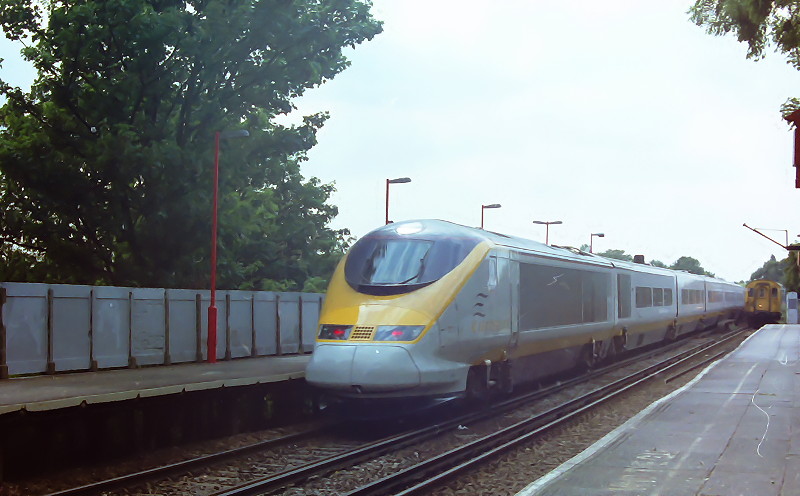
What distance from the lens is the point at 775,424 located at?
11.8 meters

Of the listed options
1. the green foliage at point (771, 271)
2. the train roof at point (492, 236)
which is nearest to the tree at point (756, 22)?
the train roof at point (492, 236)

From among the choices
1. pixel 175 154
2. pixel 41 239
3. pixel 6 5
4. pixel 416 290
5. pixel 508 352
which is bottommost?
pixel 508 352

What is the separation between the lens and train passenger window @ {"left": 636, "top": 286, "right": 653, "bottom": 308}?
25203mm

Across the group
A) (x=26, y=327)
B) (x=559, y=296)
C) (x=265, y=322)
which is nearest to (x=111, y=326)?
(x=26, y=327)

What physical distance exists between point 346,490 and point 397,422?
445cm

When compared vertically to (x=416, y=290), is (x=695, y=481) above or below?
below

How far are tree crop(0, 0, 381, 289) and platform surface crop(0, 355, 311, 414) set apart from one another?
6966 millimetres

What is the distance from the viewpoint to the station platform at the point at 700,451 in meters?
8.16

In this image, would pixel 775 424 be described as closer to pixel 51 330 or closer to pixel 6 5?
pixel 51 330

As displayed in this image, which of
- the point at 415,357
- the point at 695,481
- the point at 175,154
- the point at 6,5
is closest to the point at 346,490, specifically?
the point at 415,357

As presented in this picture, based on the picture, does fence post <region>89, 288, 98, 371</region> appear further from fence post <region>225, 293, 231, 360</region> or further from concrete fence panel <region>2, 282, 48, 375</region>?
fence post <region>225, 293, 231, 360</region>

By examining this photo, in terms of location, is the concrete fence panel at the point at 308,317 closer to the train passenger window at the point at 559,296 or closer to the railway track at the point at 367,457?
the train passenger window at the point at 559,296

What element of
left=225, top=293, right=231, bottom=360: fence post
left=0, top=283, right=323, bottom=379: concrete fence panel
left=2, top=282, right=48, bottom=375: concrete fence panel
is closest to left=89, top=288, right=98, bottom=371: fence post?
left=0, top=283, right=323, bottom=379: concrete fence panel

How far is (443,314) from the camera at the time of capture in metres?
12.4
